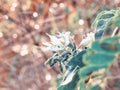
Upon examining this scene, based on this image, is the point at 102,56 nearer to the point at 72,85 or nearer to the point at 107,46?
the point at 107,46

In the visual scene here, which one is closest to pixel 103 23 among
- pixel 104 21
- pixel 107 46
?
pixel 104 21

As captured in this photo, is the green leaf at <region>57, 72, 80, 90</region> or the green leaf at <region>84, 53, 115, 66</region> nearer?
the green leaf at <region>84, 53, 115, 66</region>

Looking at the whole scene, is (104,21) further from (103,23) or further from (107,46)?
(107,46)

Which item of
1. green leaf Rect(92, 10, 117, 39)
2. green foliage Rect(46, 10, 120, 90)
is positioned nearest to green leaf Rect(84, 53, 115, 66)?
green foliage Rect(46, 10, 120, 90)

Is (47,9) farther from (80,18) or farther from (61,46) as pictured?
Answer: (61,46)

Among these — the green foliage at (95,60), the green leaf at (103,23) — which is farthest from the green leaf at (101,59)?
the green leaf at (103,23)

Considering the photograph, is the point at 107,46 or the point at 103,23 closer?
the point at 107,46

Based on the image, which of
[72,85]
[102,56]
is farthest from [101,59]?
[72,85]

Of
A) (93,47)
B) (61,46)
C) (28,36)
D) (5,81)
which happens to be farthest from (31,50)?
(93,47)

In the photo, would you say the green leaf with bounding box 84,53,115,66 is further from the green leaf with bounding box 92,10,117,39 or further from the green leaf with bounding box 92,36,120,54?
the green leaf with bounding box 92,10,117,39

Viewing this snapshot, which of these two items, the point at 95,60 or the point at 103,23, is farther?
the point at 103,23

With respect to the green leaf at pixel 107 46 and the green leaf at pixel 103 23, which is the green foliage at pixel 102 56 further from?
the green leaf at pixel 103 23
